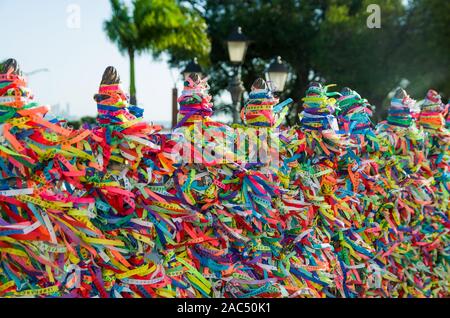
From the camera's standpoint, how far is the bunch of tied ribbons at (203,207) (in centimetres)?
241

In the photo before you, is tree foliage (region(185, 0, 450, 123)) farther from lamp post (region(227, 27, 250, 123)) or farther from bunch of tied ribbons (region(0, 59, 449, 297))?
bunch of tied ribbons (region(0, 59, 449, 297))

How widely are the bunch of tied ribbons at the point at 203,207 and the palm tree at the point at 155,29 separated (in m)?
16.4

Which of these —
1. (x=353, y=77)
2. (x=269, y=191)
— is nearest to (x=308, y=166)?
(x=269, y=191)

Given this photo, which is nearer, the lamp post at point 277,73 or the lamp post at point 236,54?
the lamp post at point 236,54

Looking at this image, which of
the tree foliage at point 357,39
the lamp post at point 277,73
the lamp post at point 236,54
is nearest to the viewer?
the lamp post at point 236,54

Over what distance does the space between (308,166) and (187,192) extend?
35.6 inches

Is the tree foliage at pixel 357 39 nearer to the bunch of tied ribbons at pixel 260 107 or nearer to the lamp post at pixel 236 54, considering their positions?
the lamp post at pixel 236 54

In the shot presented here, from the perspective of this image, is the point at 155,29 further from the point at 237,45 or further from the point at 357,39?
the point at 237,45

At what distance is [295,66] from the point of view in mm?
22250

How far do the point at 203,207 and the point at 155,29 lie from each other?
1803cm

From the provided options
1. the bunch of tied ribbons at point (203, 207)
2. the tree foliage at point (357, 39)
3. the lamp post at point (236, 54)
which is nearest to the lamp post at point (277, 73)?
the lamp post at point (236, 54)

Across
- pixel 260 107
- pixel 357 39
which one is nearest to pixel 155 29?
pixel 357 39

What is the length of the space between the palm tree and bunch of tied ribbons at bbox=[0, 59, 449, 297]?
647 inches

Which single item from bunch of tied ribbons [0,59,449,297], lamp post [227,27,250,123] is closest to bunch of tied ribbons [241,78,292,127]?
bunch of tied ribbons [0,59,449,297]
